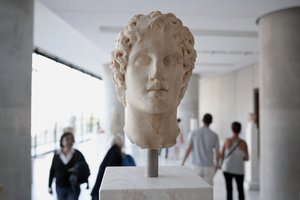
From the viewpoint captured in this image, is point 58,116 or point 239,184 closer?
point 239,184

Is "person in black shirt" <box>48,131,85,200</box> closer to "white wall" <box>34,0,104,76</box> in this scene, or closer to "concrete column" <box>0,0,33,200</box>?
"concrete column" <box>0,0,33,200</box>

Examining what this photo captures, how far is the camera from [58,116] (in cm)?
1560

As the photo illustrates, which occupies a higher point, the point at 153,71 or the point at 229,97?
the point at 229,97

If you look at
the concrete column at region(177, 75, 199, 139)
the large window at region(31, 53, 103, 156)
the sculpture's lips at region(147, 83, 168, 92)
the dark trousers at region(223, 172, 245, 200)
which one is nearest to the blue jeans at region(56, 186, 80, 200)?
the dark trousers at region(223, 172, 245, 200)

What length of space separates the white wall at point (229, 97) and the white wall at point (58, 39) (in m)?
7.41

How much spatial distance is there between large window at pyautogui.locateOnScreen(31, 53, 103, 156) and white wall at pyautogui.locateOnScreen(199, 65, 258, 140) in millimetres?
7945

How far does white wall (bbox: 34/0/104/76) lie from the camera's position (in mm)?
7801

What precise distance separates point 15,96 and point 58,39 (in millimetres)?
6441

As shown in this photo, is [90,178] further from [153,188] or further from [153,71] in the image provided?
[153,71]

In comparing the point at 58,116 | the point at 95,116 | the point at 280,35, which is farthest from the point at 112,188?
the point at 95,116

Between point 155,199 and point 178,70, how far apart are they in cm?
94

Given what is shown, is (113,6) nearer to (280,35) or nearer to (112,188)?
(280,35)

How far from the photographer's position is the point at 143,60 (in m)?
2.36

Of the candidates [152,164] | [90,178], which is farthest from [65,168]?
[90,178]
